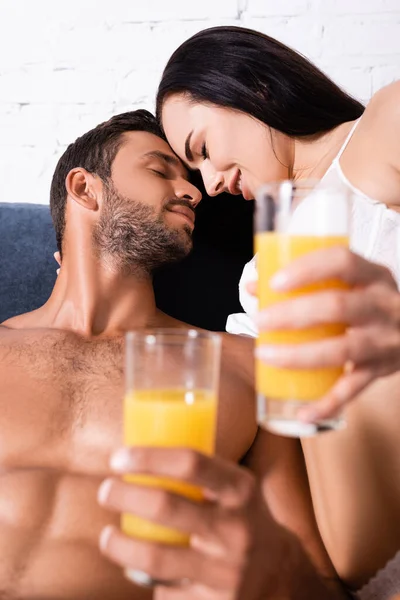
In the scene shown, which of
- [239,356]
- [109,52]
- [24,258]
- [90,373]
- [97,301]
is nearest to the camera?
[90,373]

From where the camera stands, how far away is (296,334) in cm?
73

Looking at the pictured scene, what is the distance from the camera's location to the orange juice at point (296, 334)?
73cm

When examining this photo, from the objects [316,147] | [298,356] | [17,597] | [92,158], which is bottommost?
[17,597]

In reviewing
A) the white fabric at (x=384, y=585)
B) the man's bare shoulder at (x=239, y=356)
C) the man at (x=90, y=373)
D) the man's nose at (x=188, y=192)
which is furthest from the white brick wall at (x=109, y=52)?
the white fabric at (x=384, y=585)

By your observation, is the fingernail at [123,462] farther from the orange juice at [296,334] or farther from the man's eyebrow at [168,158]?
the man's eyebrow at [168,158]

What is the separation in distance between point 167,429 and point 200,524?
10cm

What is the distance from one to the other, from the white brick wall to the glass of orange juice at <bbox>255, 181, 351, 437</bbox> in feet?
5.23

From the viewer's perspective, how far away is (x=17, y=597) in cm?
123

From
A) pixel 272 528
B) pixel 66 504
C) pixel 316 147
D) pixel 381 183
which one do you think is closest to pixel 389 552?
pixel 272 528

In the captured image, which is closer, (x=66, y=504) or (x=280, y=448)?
(x=66, y=504)

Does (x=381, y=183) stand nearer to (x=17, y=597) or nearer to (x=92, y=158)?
(x=92, y=158)

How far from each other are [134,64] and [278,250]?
1.75m

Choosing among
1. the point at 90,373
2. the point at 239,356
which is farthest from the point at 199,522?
the point at 239,356

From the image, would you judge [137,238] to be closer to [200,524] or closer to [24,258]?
[24,258]
